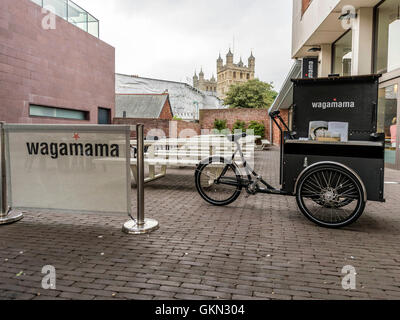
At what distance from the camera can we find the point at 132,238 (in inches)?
156

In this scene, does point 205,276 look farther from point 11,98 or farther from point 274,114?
point 11,98

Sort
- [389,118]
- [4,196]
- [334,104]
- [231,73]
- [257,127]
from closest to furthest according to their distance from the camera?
[4,196]
[334,104]
[389,118]
[257,127]
[231,73]

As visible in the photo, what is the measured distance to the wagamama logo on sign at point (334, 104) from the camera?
487 cm

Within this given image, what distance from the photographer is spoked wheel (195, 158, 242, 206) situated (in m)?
5.42

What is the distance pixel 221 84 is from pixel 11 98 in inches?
5152

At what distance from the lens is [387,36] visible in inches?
454

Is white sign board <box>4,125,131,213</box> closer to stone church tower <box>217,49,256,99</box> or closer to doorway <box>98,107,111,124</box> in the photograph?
doorway <box>98,107,111,124</box>

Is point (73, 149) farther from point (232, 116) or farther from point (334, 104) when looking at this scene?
point (232, 116)

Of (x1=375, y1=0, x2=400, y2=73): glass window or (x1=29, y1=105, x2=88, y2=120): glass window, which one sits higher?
(x1=375, y1=0, x2=400, y2=73): glass window

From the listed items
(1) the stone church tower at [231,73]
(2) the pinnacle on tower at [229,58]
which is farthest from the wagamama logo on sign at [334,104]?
(2) the pinnacle on tower at [229,58]

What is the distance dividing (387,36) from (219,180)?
970 cm

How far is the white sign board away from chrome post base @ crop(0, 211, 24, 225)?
0.18 metres

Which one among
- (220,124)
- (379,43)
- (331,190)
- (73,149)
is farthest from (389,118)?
(220,124)

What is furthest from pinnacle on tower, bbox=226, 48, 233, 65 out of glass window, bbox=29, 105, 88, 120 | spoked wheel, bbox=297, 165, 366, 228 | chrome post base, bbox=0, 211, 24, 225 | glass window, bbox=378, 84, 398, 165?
chrome post base, bbox=0, 211, 24, 225
